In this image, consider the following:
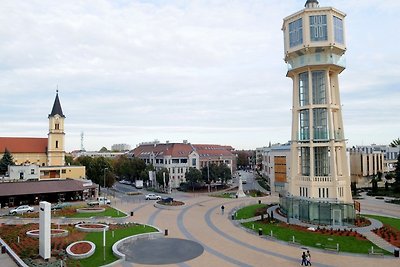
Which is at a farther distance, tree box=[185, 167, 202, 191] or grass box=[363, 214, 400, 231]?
tree box=[185, 167, 202, 191]

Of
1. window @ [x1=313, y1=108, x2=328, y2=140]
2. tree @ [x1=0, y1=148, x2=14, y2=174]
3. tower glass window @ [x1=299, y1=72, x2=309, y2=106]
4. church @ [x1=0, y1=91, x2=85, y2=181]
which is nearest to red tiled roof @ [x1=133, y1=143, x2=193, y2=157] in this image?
church @ [x1=0, y1=91, x2=85, y2=181]

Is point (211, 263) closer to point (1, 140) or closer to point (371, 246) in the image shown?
point (371, 246)

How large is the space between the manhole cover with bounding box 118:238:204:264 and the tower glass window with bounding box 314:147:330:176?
1938 centimetres

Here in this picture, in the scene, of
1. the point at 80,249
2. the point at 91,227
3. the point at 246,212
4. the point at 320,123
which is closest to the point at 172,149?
the point at 246,212

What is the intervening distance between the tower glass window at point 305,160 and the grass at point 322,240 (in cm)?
1004

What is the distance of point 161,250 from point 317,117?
993 inches

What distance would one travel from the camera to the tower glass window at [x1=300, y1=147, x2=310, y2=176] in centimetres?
4206

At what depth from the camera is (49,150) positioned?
7256 cm

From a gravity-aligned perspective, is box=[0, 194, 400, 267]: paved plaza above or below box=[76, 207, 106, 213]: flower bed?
below

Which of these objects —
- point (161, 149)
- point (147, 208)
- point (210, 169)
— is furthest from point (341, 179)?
point (161, 149)

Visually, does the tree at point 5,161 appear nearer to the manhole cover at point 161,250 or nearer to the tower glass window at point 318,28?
the manhole cover at point 161,250

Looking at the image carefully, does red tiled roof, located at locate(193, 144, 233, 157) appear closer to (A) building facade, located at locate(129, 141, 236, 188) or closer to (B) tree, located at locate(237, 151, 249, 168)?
(A) building facade, located at locate(129, 141, 236, 188)

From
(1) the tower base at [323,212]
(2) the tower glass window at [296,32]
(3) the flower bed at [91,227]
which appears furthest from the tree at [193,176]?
(2) the tower glass window at [296,32]

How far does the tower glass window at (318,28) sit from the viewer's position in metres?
38.6
